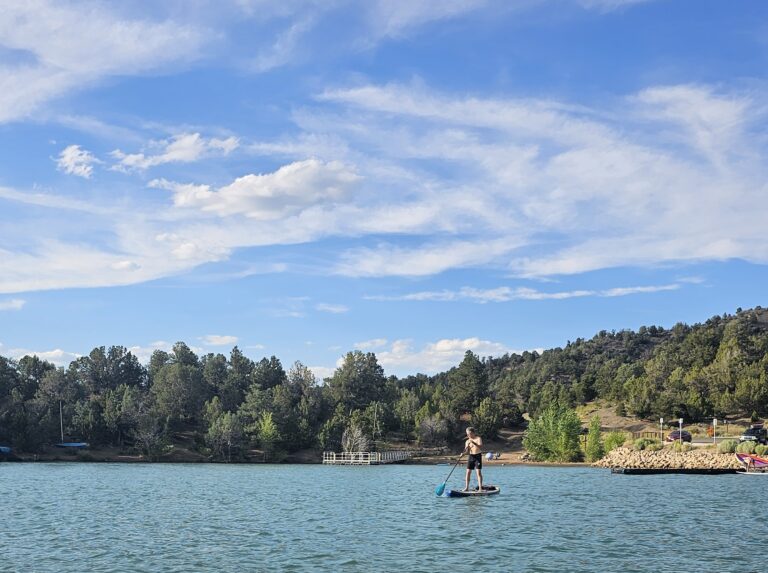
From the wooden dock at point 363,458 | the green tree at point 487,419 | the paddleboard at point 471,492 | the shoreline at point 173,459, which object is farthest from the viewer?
the green tree at point 487,419

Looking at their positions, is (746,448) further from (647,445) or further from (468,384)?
(468,384)

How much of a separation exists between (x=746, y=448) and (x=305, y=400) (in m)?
83.6

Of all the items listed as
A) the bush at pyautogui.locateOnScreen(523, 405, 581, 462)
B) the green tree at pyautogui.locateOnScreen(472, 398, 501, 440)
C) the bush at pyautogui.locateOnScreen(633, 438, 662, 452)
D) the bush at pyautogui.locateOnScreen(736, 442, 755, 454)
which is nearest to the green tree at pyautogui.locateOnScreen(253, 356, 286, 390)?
the green tree at pyautogui.locateOnScreen(472, 398, 501, 440)

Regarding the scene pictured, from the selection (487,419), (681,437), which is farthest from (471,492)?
(487,419)

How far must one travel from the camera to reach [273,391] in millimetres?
150375

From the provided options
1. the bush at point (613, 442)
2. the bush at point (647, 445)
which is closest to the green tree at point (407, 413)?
the bush at point (613, 442)

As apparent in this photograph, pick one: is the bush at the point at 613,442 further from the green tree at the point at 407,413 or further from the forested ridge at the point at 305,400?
the green tree at the point at 407,413

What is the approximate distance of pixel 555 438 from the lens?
114m

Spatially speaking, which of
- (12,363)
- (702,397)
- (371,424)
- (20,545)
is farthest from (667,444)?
(12,363)

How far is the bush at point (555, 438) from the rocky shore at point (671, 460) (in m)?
A: 8.86

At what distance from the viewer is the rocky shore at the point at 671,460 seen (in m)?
86.8

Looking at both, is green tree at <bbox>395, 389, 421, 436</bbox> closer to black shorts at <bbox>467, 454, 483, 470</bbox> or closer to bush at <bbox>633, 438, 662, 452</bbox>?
bush at <bbox>633, 438, 662, 452</bbox>

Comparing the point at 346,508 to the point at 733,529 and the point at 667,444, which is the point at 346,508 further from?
the point at 667,444

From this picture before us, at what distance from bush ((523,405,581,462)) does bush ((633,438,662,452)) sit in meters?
9.30
